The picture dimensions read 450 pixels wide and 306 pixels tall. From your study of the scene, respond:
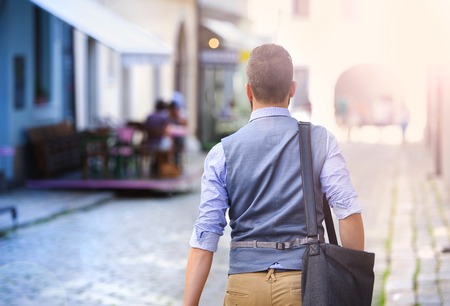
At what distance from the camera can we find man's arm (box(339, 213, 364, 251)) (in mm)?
3562

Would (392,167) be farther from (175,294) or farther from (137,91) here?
(175,294)

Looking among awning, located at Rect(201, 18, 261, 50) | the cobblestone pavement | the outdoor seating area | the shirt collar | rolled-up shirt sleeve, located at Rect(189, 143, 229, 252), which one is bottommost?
the cobblestone pavement

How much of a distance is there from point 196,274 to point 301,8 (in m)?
40.1

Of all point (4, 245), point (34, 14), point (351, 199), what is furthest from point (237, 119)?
point (351, 199)

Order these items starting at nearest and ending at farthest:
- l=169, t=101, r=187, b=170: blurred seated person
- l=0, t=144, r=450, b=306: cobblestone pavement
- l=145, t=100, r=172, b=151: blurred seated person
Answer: l=0, t=144, r=450, b=306: cobblestone pavement
l=145, t=100, r=172, b=151: blurred seated person
l=169, t=101, r=187, b=170: blurred seated person

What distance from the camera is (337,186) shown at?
3504 millimetres

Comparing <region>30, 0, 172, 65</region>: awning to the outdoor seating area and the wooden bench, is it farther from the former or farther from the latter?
the wooden bench

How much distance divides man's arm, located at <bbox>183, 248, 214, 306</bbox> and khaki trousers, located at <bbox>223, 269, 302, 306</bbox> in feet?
0.49

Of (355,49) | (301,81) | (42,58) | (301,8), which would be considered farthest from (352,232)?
(355,49)

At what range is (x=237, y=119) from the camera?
3047cm

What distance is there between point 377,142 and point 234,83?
5845 millimetres

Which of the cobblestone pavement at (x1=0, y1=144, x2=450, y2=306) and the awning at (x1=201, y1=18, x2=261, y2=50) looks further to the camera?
the awning at (x1=201, y1=18, x2=261, y2=50)

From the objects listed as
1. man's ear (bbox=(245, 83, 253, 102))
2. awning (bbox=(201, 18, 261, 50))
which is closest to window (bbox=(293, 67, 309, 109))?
awning (bbox=(201, 18, 261, 50))

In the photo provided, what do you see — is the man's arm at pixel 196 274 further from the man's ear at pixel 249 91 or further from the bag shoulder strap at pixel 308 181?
the man's ear at pixel 249 91
